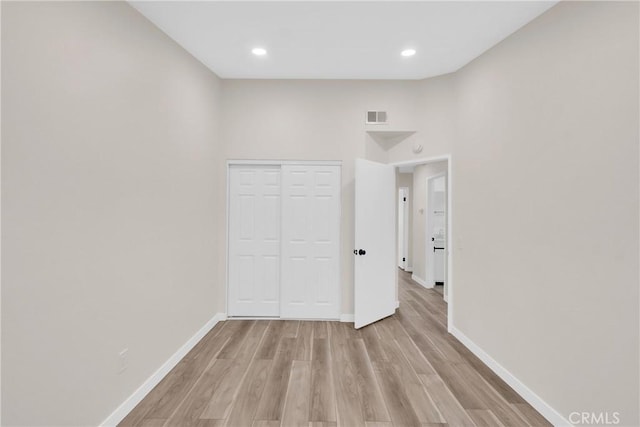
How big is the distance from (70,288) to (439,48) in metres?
3.52

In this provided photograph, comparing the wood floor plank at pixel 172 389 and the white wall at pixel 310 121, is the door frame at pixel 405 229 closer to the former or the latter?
the white wall at pixel 310 121

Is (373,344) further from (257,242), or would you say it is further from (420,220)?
(420,220)

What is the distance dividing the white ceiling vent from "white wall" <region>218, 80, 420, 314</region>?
0.21 feet

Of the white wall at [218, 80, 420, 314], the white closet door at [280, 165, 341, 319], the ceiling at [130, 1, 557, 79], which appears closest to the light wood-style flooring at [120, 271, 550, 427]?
the white closet door at [280, 165, 341, 319]

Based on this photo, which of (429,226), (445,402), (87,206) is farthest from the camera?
(429,226)

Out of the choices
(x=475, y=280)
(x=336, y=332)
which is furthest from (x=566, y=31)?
(x=336, y=332)

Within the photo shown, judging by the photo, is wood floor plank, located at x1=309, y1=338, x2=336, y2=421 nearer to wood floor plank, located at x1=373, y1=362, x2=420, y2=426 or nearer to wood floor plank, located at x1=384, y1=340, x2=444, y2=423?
wood floor plank, located at x1=373, y1=362, x2=420, y2=426

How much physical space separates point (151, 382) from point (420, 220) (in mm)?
5233

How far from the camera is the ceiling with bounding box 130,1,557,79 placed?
2231 millimetres

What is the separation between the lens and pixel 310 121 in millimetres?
3732

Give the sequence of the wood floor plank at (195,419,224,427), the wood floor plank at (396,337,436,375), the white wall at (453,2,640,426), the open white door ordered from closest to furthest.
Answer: the white wall at (453,2,640,426)
the wood floor plank at (195,419,224,427)
the wood floor plank at (396,337,436,375)
the open white door

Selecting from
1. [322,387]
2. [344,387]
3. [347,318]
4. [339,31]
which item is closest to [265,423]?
[322,387]

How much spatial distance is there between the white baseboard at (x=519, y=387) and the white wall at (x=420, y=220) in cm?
280

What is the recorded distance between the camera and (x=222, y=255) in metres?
3.74
